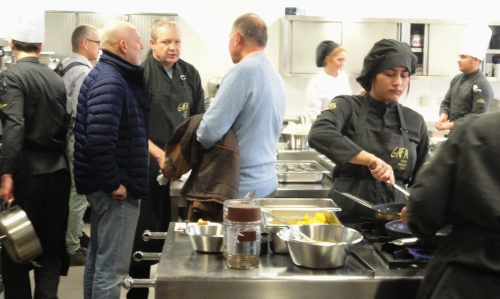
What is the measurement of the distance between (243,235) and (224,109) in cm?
98

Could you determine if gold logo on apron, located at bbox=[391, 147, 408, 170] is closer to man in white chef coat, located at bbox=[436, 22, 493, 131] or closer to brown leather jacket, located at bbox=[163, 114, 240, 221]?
brown leather jacket, located at bbox=[163, 114, 240, 221]

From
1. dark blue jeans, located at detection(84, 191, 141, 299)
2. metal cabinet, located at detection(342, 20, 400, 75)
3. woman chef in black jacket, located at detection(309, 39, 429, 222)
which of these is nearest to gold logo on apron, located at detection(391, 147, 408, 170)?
woman chef in black jacket, located at detection(309, 39, 429, 222)

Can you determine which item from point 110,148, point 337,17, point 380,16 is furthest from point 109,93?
point 380,16

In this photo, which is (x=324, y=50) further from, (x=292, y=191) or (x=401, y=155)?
(x=401, y=155)

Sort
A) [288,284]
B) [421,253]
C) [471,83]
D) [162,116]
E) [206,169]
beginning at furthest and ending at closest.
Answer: [471,83] < [162,116] < [206,169] < [421,253] < [288,284]

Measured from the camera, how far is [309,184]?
3322 mm

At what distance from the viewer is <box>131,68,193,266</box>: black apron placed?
353 centimetres

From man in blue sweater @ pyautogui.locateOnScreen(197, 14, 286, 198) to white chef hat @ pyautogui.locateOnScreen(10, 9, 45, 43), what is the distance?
1.20 metres

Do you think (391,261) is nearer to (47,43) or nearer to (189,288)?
(189,288)

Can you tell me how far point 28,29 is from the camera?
3.25 meters

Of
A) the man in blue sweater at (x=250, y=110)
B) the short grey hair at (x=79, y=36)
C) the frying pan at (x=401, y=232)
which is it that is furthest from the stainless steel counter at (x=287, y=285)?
the short grey hair at (x=79, y=36)

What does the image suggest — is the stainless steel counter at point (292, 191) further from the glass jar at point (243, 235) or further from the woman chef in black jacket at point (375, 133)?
the glass jar at point (243, 235)

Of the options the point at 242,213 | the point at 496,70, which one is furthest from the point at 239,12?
the point at 242,213

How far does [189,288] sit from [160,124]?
79.1 inches
